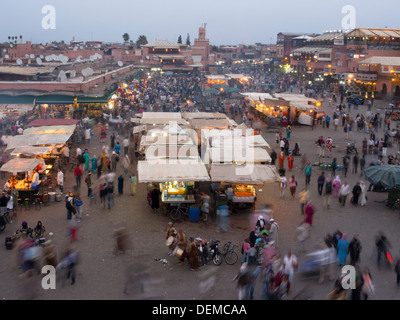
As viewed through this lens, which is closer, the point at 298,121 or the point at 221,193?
the point at 221,193

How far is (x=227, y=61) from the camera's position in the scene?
105688 millimetres

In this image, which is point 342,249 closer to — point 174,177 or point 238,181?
point 238,181

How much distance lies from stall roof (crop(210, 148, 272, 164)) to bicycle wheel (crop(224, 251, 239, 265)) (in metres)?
4.30

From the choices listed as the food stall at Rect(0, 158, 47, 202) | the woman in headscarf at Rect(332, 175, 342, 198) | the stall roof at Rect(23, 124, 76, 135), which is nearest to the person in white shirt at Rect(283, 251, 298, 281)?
the woman in headscarf at Rect(332, 175, 342, 198)

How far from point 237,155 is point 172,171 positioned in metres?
2.48

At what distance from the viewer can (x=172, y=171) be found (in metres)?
12.4

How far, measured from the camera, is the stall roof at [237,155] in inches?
533

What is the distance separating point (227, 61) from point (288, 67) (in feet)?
124

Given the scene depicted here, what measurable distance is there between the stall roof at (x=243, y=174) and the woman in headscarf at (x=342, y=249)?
10.8 feet

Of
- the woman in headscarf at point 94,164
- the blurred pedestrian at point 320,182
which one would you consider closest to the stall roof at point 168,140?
the woman in headscarf at point 94,164

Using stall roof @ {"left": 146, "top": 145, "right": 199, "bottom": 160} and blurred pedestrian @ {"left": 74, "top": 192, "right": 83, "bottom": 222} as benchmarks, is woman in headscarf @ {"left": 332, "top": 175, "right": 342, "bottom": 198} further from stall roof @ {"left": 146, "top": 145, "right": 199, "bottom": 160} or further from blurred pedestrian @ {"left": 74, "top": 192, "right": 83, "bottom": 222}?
blurred pedestrian @ {"left": 74, "top": 192, "right": 83, "bottom": 222}

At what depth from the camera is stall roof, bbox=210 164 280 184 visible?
1214cm

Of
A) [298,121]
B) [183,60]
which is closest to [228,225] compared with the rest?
[298,121]
